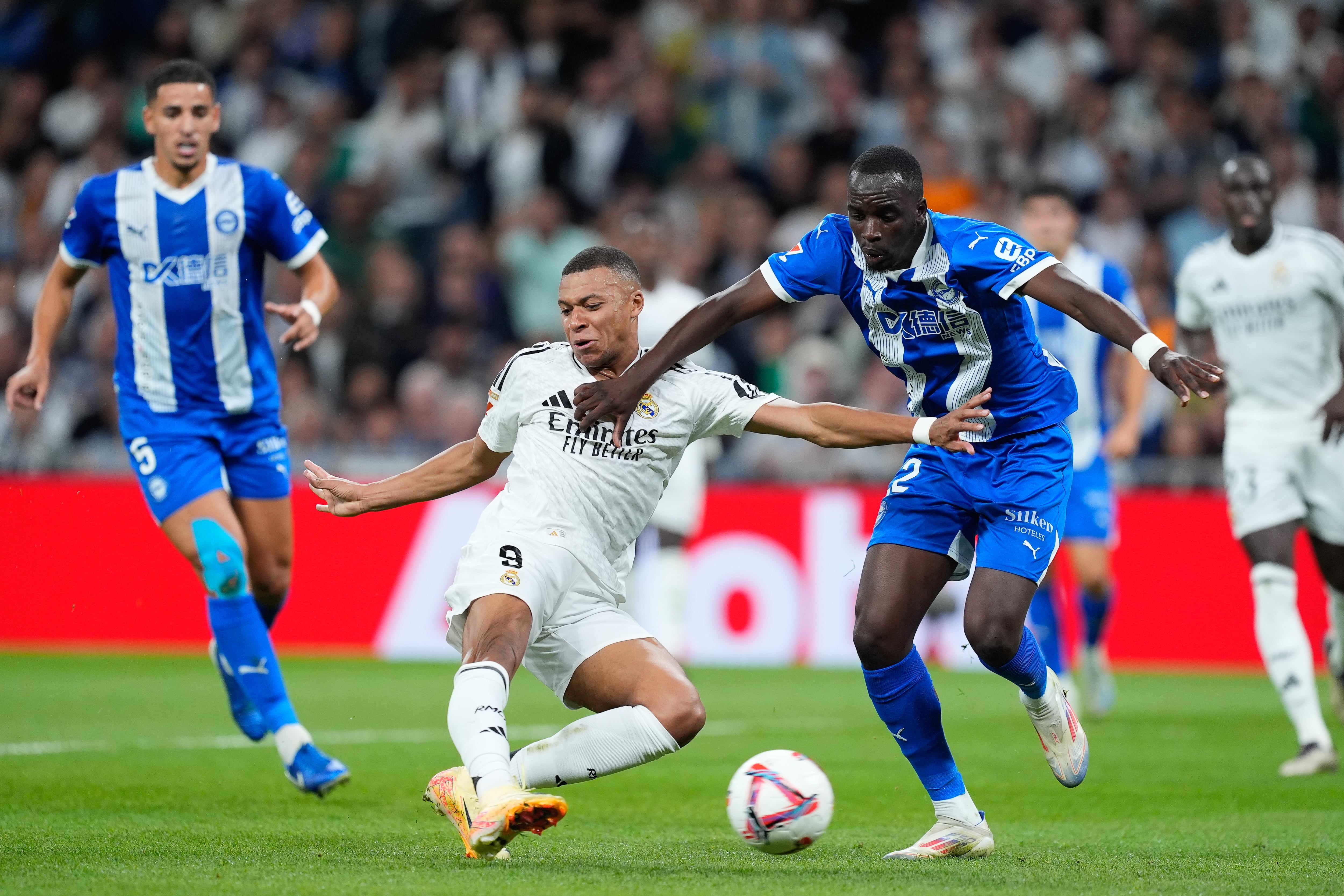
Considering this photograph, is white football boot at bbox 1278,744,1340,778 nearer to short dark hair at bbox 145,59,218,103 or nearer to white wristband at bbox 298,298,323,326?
white wristband at bbox 298,298,323,326

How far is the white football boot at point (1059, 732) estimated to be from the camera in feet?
19.0

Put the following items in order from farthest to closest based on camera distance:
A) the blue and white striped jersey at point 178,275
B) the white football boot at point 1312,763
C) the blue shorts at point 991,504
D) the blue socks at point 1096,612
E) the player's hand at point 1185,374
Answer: the blue socks at point 1096,612 → the white football boot at point 1312,763 → the blue and white striped jersey at point 178,275 → the blue shorts at point 991,504 → the player's hand at point 1185,374

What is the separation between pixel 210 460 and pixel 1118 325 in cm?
391

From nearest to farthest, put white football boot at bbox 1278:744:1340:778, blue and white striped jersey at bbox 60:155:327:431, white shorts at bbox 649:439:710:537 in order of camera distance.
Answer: blue and white striped jersey at bbox 60:155:327:431
white football boot at bbox 1278:744:1340:778
white shorts at bbox 649:439:710:537

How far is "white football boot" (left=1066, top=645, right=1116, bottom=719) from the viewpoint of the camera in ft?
33.4

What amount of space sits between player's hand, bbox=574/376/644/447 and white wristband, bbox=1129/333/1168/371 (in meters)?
1.56

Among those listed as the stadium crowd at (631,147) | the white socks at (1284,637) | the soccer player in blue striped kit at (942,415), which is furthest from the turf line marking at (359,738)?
the stadium crowd at (631,147)

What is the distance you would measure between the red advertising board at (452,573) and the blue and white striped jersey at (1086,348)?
3.16 m

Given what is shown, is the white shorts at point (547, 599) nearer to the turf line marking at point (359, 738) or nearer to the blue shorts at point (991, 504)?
the blue shorts at point (991, 504)

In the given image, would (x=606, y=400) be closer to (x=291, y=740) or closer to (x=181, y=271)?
(x=291, y=740)

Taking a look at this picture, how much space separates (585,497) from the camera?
18.1 feet

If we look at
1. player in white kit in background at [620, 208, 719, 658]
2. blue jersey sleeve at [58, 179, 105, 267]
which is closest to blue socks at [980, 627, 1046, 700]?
blue jersey sleeve at [58, 179, 105, 267]

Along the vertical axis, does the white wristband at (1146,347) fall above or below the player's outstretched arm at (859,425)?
above

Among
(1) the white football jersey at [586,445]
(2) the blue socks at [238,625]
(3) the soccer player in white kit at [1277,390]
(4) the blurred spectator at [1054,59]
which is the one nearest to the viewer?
(1) the white football jersey at [586,445]
